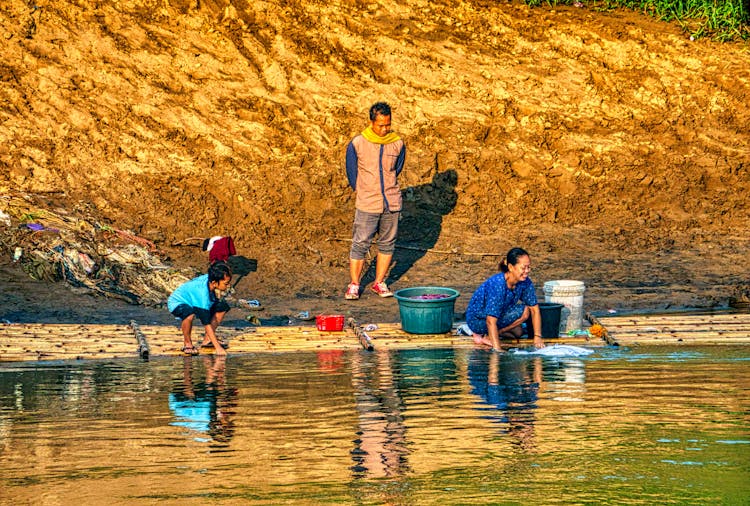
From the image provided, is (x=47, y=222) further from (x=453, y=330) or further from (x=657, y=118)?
(x=657, y=118)

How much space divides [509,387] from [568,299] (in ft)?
6.91

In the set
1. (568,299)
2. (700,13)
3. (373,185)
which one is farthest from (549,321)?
(700,13)

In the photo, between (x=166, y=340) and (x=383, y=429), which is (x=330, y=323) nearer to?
(x=166, y=340)

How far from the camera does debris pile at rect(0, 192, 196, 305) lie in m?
13.1

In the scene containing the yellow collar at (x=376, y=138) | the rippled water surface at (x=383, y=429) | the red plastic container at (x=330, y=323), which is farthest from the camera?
the yellow collar at (x=376, y=138)

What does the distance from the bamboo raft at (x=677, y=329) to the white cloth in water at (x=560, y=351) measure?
51cm

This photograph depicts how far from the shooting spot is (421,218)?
15.2 meters

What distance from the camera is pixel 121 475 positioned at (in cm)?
736

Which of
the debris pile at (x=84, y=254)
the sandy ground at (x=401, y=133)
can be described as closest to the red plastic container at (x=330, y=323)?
the sandy ground at (x=401, y=133)

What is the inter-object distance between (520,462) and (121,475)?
2.31 meters

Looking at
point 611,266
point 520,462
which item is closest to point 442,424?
A: point 520,462

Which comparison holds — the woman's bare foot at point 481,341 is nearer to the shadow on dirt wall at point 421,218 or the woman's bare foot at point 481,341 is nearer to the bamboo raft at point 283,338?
the bamboo raft at point 283,338

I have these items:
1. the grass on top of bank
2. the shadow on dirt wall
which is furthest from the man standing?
the grass on top of bank

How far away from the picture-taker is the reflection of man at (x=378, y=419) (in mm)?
7586
